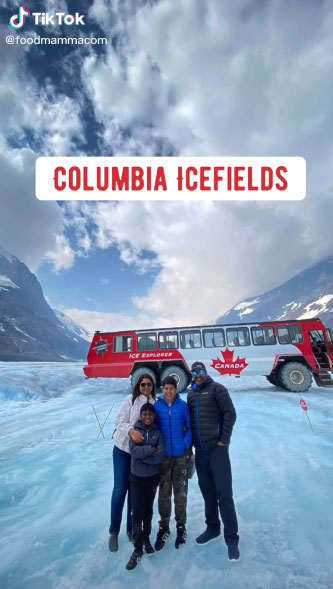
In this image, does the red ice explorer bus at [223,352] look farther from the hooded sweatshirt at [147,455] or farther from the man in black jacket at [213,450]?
the hooded sweatshirt at [147,455]

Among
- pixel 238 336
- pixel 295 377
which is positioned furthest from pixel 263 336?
pixel 295 377

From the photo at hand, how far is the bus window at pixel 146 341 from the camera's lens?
435 inches

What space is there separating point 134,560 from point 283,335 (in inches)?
386

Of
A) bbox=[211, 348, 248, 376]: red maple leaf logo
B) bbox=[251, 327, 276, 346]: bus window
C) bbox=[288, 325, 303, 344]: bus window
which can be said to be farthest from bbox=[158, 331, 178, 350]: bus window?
bbox=[288, 325, 303, 344]: bus window

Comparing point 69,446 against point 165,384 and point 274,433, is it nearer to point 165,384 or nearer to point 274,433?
point 165,384

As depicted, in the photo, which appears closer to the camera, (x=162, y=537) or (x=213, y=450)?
(x=162, y=537)

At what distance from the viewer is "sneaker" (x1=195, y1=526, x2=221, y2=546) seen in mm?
2641

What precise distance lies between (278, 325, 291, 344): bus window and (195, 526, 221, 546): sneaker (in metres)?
8.99

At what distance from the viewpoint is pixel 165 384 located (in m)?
2.91

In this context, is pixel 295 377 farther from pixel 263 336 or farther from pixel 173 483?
pixel 173 483

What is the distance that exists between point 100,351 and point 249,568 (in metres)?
9.64

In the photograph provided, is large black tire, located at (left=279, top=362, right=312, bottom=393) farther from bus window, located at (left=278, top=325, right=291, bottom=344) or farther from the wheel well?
bus window, located at (left=278, top=325, right=291, bottom=344)

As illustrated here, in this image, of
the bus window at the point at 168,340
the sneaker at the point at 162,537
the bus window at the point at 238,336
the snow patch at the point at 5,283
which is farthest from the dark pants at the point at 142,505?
the snow patch at the point at 5,283

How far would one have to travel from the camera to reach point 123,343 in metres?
11.2
